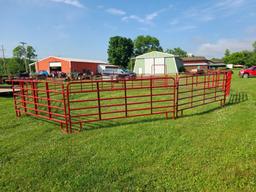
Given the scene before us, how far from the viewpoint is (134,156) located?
3.81m

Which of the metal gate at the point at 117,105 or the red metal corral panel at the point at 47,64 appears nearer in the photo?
the metal gate at the point at 117,105

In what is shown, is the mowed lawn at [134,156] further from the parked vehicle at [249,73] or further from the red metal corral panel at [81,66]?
the red metal corral panel at [81,66]

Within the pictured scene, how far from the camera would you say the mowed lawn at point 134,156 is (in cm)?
299

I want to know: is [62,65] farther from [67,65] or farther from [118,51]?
[118,51]

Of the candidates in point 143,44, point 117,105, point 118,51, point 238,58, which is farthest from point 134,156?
point 238,58

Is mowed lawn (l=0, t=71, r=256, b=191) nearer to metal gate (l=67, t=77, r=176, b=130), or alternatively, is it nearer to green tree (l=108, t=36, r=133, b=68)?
metal gate (l=67, t=77, r=176, b=130)

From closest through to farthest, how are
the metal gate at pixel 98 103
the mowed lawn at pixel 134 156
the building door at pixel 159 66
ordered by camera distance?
the mowed lawn at pixel 134 156, the metal gate at pixel 98 103, the building door at pixel 159 66

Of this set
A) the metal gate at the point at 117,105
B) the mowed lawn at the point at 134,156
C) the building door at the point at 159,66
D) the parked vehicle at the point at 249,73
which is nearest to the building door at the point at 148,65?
the building door at the point at 159,66

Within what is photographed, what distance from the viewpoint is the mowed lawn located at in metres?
2.99

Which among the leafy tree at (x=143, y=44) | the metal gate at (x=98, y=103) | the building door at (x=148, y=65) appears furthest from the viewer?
the leafy tree at (x=143, y=44)

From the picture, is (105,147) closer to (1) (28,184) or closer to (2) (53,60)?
(1) (28,184)

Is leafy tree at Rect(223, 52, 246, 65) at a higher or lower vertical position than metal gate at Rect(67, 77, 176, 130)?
higher

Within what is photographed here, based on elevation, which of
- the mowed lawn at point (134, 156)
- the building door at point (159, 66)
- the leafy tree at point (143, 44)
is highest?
the leafy tree at point (143, 44)

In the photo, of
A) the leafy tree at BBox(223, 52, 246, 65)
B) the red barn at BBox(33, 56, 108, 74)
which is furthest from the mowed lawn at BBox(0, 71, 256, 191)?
the leafy tree at BBox(223, 52, 246, 65)
